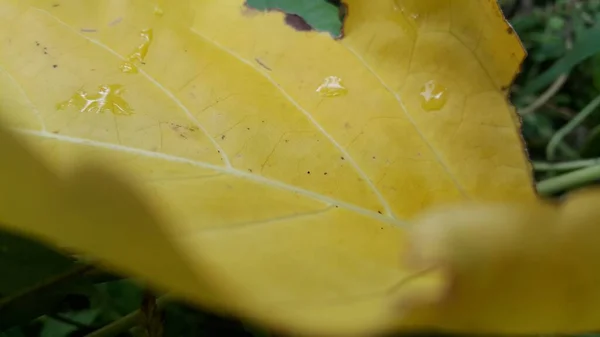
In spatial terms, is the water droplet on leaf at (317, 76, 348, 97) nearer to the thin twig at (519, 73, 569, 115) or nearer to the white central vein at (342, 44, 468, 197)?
the white central vein at (342, 44, 468, 197)

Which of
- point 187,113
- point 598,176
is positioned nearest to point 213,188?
point 187,113

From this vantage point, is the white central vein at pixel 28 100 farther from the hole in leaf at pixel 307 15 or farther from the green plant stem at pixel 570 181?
the green plant stem at pixel 570 181

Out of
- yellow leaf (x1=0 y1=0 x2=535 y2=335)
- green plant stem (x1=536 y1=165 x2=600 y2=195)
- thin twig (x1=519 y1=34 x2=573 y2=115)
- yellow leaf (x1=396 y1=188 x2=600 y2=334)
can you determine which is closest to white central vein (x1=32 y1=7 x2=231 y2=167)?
yellow leaf (x1=0 y1=0 x2=535 y2=335)

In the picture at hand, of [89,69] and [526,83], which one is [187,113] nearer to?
[89,69]

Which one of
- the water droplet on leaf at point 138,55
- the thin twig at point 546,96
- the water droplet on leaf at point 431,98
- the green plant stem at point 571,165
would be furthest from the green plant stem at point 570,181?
the thin twig at point 546,96

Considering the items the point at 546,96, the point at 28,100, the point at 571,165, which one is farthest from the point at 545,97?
the point at 28,100

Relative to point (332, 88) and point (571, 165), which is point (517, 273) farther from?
point (571, 165)
